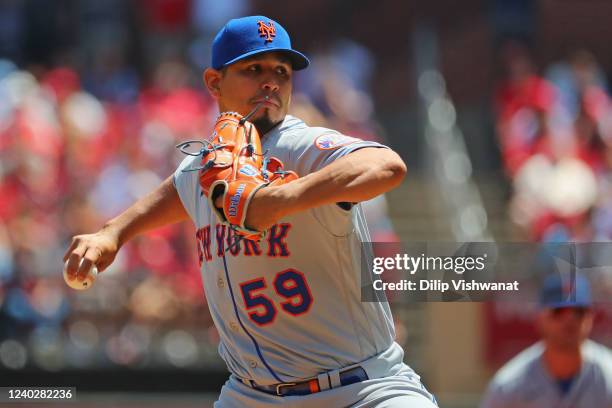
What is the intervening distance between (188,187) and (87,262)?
1.44 ft

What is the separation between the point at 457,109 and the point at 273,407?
8839mm

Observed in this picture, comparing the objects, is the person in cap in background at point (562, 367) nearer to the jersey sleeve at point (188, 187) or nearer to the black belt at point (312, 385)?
the black belt at point (312, 385)

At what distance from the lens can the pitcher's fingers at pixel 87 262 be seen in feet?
10.3

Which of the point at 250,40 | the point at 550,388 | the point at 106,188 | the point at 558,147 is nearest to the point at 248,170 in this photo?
the point at 250,40

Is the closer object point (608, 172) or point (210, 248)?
point (210, 248)

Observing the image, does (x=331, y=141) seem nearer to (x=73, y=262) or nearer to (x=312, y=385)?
(x=312, y=385)

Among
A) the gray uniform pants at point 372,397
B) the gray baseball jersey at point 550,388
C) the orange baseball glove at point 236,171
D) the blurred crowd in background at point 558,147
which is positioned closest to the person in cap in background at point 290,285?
the gray uniform pants at point 372,397

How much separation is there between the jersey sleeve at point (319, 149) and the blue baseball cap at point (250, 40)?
290 mm

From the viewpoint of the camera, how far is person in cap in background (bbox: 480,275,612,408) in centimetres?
441

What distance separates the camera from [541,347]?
187 inches

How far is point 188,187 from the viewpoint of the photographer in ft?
11.2

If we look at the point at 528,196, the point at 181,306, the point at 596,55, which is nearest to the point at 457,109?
the point at 596,55

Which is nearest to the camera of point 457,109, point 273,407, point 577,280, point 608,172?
point 273,407

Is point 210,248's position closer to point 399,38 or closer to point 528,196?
point 528,196
